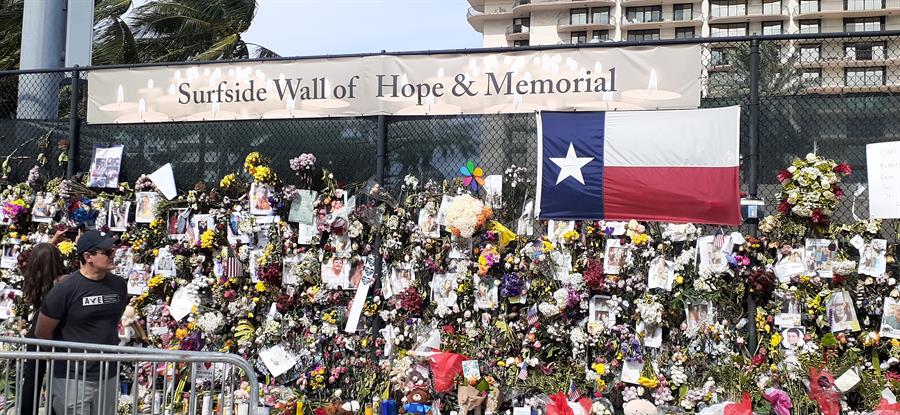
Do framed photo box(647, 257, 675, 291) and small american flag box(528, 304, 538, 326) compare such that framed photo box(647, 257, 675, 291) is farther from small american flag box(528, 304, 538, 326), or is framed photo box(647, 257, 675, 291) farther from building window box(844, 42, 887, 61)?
building window box(844, 42, 887, 61)

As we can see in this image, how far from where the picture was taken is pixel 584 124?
649 cm

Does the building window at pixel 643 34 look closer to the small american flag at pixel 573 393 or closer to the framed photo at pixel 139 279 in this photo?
the framed photo at pixel 139 279

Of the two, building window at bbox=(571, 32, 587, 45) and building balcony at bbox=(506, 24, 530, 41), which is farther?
building window at bbox=(571, 32, 587, 45)

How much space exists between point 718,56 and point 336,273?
3.68 m

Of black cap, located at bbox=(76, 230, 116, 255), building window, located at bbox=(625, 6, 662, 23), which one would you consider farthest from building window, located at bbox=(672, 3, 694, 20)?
black cap, located at bbox=(76, 230, 116, 255)

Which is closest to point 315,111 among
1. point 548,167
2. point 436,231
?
point 436,231

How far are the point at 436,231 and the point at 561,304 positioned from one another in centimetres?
117

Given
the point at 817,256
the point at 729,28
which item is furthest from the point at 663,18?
the point at 817,256

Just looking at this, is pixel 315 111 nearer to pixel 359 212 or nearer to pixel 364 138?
pixel 364 138

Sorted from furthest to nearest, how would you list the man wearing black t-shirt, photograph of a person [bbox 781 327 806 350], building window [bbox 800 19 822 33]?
1. building window [bbox 800 19 822 33]
2. photograph of a person [bbox 781 327 806 350]
3. the man wearing black t-shirt

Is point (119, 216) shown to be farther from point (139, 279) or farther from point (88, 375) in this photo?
point (88, 375)

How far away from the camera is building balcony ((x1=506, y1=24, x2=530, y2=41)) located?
2940 inches

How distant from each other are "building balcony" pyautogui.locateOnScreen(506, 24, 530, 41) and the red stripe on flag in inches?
2753

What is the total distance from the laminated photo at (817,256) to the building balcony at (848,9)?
230ft
